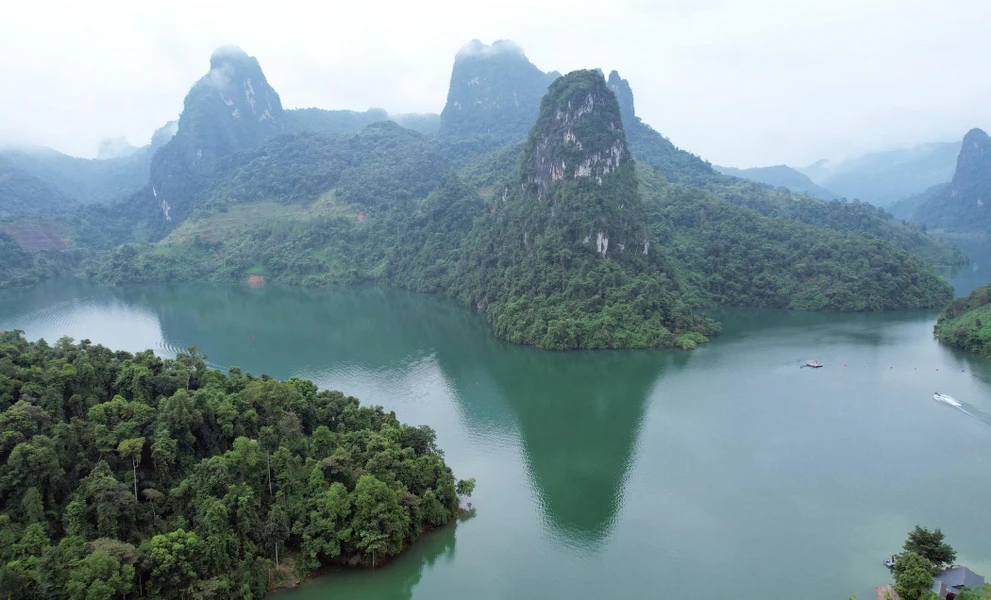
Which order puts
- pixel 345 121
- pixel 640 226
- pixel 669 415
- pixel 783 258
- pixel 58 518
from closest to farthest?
1. pixel 58 518
2. pixel 669 415
3. pixel 640 226
4. pixel 783 258
5. pixel 345 121

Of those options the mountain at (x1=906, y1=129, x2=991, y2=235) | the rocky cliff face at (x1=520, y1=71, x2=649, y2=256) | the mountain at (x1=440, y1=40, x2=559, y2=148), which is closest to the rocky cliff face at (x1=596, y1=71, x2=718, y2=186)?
the mountain at (x1=440, y1=40, x2=559, y2=148)

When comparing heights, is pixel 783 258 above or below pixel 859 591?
above

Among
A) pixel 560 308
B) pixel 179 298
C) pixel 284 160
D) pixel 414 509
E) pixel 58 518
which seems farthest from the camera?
pixel 284 160

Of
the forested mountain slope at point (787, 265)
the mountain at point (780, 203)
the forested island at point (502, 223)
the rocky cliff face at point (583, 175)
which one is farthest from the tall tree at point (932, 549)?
the mountain at point (780, 203)

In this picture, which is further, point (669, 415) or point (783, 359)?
point (783, 359)

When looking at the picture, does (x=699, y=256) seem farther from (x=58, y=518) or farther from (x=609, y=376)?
(x=58, y=518)

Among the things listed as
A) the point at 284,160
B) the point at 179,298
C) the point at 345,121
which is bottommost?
the point at 179,298

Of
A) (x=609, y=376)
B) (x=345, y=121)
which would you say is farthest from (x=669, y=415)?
(x=345, y=121)
